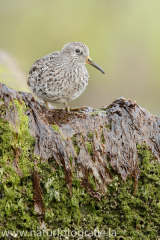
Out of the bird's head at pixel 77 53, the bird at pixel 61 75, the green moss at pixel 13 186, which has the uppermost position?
the bird's head at pixel 77 53

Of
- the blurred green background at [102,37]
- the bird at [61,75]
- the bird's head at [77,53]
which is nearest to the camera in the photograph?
the bird at [61,75]

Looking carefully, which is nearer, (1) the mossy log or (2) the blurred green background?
(1) the mossy log

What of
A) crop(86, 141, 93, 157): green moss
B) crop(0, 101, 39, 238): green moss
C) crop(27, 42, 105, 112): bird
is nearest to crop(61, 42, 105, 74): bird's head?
crop(27, 42, 105, 112): bird

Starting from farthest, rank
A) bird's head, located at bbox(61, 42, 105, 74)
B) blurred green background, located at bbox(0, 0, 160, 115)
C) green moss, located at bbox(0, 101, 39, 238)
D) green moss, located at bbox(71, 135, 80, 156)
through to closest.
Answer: blurred green background, located at bbox(0, 0, 160, 115)
bird's head, located at bbox(61, 42, 105, 74)
green moss, located at bbox(71, 135, 80, 156)
green moss, located at bbox(0, 101, 39, 238)

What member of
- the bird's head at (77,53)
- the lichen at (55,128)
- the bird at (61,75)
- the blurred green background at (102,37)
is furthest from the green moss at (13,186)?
the blurred green background at (102,37)

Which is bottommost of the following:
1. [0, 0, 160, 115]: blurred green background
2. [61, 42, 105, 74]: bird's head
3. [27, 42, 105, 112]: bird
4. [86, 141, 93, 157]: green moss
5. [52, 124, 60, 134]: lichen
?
[86, 141, 93, 157]: green moss

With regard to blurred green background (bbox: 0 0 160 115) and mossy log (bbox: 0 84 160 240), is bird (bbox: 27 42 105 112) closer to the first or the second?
mossy log (bbox: 0 84 160 240)

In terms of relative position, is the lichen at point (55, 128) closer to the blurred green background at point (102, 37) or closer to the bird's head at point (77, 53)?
the bird's head at point (77, 53)
